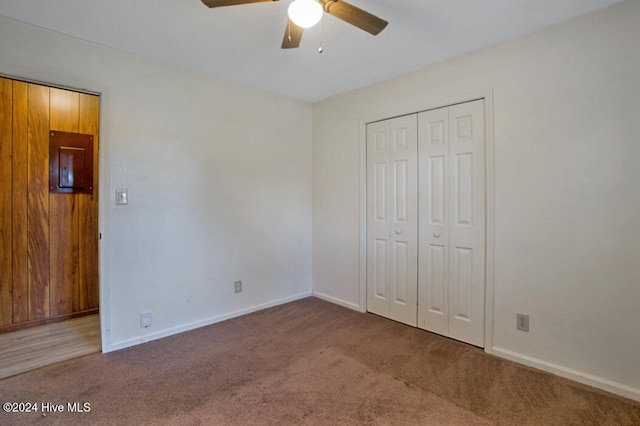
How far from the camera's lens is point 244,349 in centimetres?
248

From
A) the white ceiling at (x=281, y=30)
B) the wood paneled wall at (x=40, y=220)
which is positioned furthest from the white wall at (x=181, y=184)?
the wood paneled wall at (x=40, y=220)

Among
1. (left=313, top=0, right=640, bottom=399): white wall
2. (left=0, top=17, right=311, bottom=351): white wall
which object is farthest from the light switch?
(left=313, top=0, right=640, bottom=399): white wall

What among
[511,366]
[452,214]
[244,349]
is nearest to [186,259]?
[244,349]

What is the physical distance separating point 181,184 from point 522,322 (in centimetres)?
302

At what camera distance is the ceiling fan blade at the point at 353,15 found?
5.16 feet

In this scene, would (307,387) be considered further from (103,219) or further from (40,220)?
(40,220)

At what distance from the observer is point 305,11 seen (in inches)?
56.9

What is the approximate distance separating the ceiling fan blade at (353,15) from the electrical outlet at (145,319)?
2.66m

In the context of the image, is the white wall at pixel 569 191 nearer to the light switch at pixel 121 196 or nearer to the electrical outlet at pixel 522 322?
the electrical outlet at pixel 522 322

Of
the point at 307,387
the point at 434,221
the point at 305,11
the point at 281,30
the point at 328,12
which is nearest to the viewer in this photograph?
the point at 305,11

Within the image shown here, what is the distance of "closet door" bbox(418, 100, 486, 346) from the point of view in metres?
2.49

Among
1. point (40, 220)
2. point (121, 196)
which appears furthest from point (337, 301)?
point (40, 220)

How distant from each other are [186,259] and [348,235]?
1.70m

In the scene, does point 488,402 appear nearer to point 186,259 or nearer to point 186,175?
point 186,259
